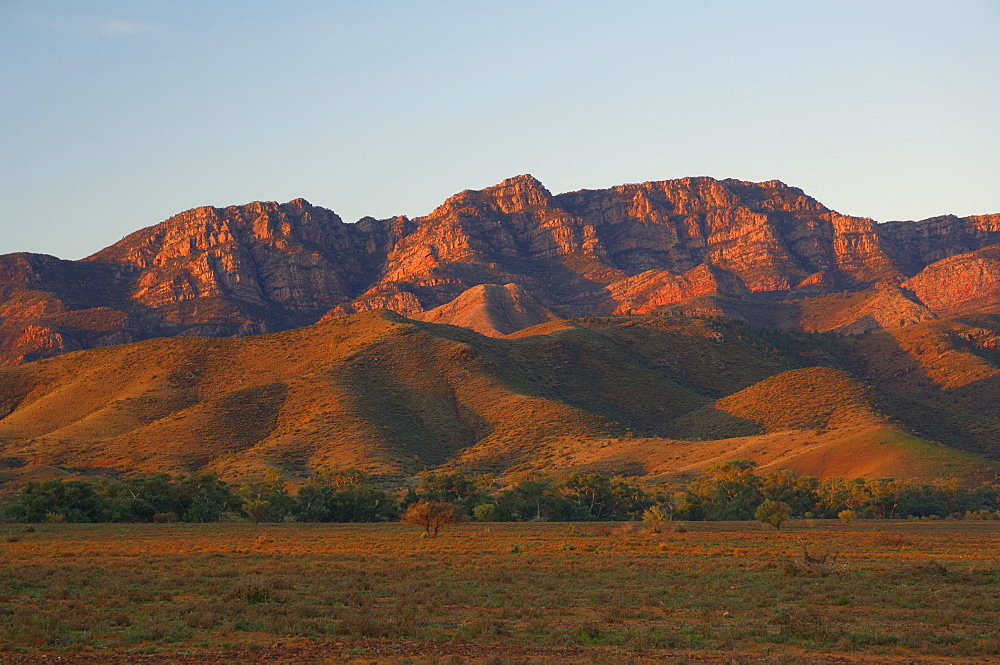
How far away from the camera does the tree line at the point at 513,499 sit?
78812mm

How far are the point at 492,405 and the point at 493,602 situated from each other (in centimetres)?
10669

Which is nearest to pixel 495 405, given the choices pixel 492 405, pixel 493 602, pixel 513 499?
pixel 492 405

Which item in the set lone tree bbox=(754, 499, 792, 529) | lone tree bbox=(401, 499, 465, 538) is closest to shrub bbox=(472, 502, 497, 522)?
lone tree bbox=(401, 499, 465, 538)

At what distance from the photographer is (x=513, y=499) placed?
3376 inches

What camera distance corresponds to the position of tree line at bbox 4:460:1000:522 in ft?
259

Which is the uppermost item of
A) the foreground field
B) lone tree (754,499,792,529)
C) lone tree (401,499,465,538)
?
the foreground field

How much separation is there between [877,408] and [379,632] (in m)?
114

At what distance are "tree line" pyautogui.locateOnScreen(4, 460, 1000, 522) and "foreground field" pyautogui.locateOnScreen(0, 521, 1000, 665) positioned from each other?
80.7 ft

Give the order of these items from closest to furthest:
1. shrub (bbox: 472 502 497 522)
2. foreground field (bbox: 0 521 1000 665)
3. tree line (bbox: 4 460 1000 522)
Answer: foreground field (bbox: 0 521 1000 665)
tree line (bbox: 4 460 1000 522)
shrub (bbox: 472 502 497 522)

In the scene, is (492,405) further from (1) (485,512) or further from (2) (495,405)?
(1) (485,512)

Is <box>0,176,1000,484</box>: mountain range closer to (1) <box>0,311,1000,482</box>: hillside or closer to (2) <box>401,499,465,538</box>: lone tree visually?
(1) <box>0,311,1000,482</box>: hillside

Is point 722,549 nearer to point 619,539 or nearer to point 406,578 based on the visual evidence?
point 619,539

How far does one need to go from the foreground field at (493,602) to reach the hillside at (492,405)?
58.9m

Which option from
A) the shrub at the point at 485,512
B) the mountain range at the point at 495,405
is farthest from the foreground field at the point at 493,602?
the mountain range at the point at 495,405
